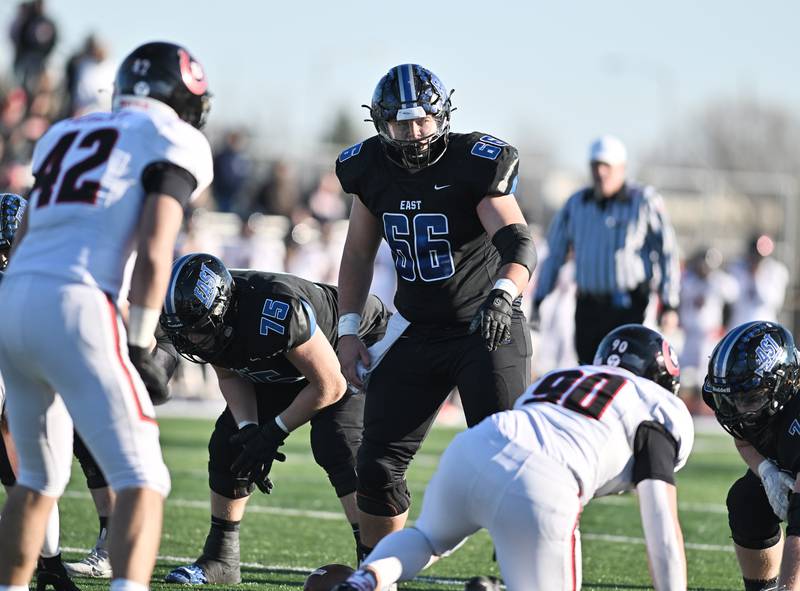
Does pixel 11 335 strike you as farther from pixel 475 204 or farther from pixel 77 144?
pixel 475 204

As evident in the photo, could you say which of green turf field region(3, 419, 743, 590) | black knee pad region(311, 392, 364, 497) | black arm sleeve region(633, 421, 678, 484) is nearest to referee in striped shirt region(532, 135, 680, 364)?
green turf field region(3, 419, 743, 590)

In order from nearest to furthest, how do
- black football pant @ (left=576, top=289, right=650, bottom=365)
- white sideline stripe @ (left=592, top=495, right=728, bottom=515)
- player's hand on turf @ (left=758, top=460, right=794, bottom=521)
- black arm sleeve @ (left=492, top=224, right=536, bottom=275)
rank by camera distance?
player's hand on turf @ (left=758, top=460, right=794, bottom=521), black arm sleeve @ (left=492, top=224, right=536, bottom=275), white sideline stripe @ (left=592, top=495, right=728, bottom=515), black football pant @ (left=576, top=289, right=650, bottom=365)

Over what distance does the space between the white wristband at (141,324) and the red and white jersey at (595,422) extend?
3.46 feet

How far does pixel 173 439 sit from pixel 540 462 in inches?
310

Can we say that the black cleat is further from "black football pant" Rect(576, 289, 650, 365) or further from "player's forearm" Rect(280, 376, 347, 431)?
"black football pant" Rect(576, 289, 650, 365)

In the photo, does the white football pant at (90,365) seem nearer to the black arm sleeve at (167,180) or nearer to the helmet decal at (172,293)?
the black arm sleeve at (167,180)

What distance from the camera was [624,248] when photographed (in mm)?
8500

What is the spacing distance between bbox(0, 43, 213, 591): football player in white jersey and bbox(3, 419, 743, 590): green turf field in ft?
4.89

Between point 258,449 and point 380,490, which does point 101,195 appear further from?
point 380,490

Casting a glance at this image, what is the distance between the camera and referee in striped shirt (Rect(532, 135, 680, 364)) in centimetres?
851

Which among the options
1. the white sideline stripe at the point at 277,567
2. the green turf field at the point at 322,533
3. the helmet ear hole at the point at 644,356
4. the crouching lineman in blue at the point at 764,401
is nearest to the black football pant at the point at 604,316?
the green turf field at the point at 322,533

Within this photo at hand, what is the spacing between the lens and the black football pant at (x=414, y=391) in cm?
475

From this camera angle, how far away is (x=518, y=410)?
3.92 metres

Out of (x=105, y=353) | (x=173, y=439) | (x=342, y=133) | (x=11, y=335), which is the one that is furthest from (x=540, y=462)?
(x=342, y=133)
